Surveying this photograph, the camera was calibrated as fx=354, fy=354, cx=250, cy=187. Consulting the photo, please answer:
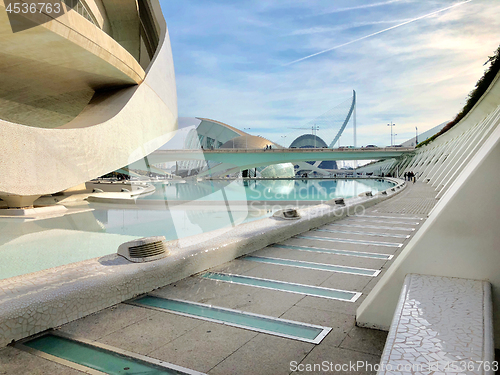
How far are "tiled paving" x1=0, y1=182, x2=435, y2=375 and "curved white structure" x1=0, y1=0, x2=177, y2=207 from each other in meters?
9.59

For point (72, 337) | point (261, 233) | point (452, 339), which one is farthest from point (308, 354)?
point (261, 233)

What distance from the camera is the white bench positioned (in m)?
1.29

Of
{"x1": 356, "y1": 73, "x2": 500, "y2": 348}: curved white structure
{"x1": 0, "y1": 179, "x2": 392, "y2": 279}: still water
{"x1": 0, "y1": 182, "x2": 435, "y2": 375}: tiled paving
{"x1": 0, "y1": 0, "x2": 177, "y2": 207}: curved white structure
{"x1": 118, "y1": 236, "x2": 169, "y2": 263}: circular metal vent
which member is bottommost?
{"x1": 0, "y1": 179, "x2": 392, "y2": 279}: still water

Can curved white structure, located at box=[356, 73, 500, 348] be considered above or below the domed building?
below

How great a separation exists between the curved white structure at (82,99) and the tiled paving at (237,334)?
9594 mm

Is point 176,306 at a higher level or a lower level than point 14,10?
lower

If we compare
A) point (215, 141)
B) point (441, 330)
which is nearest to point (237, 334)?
point (441, 330)

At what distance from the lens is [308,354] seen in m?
2.05

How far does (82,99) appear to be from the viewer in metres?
19.0

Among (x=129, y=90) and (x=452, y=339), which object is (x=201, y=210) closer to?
(x=129, y=90)

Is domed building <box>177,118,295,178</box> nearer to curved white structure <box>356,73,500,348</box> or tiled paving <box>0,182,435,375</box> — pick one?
tiled paving <box>0,182,435,375</box>

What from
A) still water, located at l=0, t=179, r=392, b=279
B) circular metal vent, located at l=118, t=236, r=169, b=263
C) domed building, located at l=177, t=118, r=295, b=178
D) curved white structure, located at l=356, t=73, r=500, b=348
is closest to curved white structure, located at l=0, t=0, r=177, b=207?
still water, located at l=0, t=179, r=392, b=279

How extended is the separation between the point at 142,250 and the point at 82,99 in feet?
59.7

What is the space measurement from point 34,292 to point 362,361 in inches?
88.2
